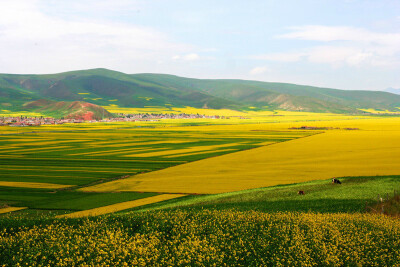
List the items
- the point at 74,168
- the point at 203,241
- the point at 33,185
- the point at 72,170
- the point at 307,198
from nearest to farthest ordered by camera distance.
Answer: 1. the point at 203,241
2. the point at 307,198
3. the point at 33,185
4. the point at 72,170
5. the point at 74,168

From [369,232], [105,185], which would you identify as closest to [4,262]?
[369,232]

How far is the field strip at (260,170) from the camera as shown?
48000mm

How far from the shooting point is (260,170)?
5956 centimetres

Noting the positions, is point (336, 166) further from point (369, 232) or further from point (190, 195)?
point (369, 232)

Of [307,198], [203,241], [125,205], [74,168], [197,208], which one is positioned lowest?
[125,205]

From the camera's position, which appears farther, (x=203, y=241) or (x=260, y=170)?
(x=260, y=170)

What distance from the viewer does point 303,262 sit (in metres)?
18.1

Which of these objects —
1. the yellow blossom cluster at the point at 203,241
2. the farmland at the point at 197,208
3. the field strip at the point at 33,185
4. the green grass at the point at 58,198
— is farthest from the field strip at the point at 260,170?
the yellow blossom cluster at the point at 203,241

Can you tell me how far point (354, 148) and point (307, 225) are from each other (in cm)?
7018

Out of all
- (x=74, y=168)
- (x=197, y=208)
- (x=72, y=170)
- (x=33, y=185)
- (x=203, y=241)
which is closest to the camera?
(x=203, y=241)

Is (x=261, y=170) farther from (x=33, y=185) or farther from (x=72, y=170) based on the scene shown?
(x=33, y=185)

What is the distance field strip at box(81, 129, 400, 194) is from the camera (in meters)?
48.0

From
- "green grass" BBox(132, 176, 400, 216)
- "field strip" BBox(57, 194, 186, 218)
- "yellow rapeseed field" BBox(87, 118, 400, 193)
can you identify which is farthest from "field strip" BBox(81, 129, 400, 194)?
"green grass" BBox(132, 176, 400, 216)

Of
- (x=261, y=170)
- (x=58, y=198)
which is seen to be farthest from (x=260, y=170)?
(x=58, y=198)
